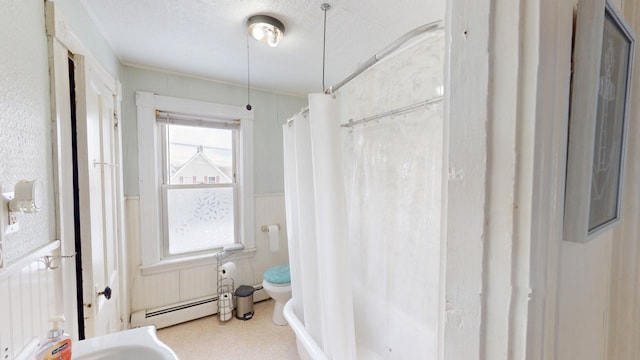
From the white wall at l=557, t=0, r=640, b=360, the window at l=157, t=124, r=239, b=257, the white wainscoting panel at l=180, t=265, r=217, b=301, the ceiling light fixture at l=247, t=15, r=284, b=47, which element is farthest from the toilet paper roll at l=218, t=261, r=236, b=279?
the white wall at l=557, t=0, r=640, b=360

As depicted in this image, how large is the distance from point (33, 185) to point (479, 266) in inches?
46.9

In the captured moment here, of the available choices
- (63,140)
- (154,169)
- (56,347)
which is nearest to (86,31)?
(63,140)

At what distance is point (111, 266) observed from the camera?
1.73 metres

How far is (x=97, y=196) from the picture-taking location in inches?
57.8

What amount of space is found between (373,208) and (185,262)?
1.83 metres

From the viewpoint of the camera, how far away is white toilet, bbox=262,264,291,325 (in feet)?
7.75

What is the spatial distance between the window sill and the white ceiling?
1.71 metres

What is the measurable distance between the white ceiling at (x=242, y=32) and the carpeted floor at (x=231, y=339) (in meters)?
2.29

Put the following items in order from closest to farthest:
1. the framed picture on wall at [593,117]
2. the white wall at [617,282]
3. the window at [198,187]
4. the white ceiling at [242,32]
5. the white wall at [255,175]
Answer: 1. the framed picture on wall at [593,117]
2. the white wall at [617,282]
3. the white ceiling at [242,32]
4. the white wall at [255,175]
5. the window at [198,187]

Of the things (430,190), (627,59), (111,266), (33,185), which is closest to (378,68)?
(430,190)

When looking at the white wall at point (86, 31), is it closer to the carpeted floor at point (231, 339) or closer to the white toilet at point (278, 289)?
the white toilet at point (278, 289)

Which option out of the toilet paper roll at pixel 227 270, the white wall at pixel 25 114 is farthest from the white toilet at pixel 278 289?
the white wall at pixel 25 114

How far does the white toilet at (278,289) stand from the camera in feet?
7.75

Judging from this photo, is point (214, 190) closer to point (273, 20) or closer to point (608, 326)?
point (273, 20)
